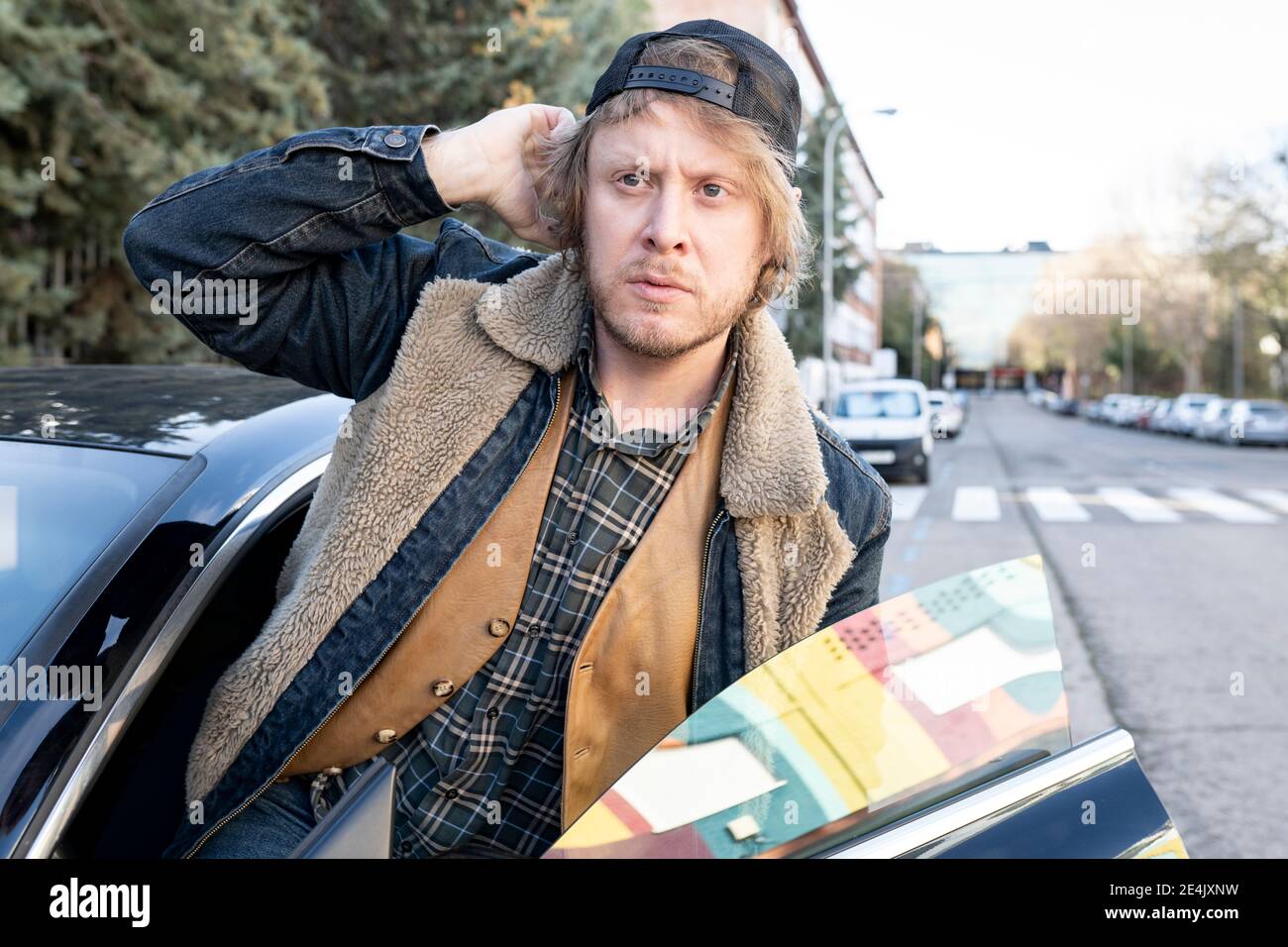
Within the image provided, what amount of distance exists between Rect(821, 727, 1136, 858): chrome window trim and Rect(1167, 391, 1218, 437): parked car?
1773 inches

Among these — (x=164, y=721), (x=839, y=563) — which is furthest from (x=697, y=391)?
(x=164, y=721)

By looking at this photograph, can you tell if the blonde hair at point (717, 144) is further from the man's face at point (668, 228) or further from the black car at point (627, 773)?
the black car at point (627, 773)

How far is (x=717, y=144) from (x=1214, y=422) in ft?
138

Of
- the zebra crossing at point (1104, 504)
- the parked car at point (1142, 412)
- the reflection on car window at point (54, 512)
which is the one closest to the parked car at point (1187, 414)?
the parked car at point (1142, 412)

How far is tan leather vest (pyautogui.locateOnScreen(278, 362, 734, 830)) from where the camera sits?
186 cm

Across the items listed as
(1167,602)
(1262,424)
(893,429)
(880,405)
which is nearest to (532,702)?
(1167,602)

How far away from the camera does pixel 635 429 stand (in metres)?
2.04

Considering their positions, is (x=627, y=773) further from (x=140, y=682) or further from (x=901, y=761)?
(x=140, y=682)

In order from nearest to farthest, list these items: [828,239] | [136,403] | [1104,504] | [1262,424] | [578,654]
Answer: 1. [578,654]
2. [136,403]
3. [1104,504]
4. [828,239]
5. [1262,424]

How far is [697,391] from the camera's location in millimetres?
2117

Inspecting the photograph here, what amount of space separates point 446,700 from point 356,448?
0.47m

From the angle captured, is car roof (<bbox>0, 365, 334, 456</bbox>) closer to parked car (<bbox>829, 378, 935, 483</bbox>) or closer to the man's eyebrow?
the man's eyebrow
